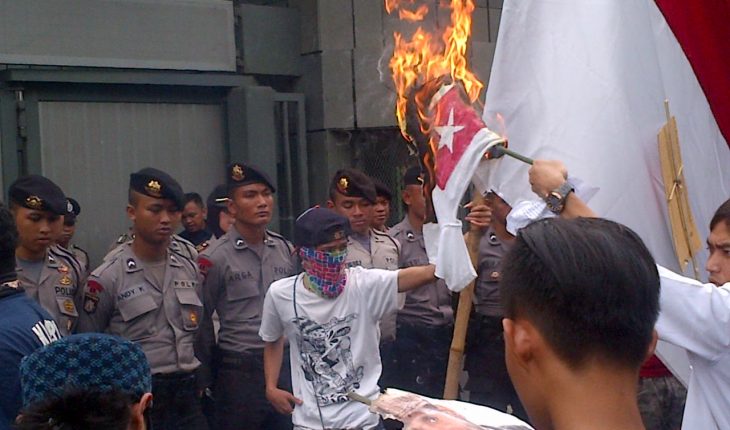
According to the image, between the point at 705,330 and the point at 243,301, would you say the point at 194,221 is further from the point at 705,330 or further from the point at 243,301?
the point at 705,330

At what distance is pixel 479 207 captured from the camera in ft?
13.5

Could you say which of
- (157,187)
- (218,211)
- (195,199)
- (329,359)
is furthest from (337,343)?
(195,199)

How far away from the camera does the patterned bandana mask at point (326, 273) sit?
199 inches

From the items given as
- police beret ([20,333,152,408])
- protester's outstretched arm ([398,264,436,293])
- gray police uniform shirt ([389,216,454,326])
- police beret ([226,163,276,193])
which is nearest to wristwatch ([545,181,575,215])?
police beret ([20,333,152,408])

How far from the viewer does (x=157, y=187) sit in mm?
5629

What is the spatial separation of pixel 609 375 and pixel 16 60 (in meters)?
6.96

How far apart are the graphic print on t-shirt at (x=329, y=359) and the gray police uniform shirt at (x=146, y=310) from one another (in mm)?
780

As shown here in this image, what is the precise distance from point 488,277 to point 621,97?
249cm

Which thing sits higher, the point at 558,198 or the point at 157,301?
the point at 558,198

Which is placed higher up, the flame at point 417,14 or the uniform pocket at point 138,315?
the flame at point 417,14

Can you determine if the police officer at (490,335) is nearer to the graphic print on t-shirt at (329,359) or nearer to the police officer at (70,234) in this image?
Answer: the graphic print on t-shirt at (329,359)

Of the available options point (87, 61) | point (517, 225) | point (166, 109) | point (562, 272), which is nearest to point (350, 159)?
point (166, 109)

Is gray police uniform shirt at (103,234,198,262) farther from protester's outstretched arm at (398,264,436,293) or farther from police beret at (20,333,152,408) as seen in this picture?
police beret at (20,333,152,408)

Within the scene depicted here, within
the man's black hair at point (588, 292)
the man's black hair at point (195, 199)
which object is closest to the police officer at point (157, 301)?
the man's black hair at point (195, 199)
